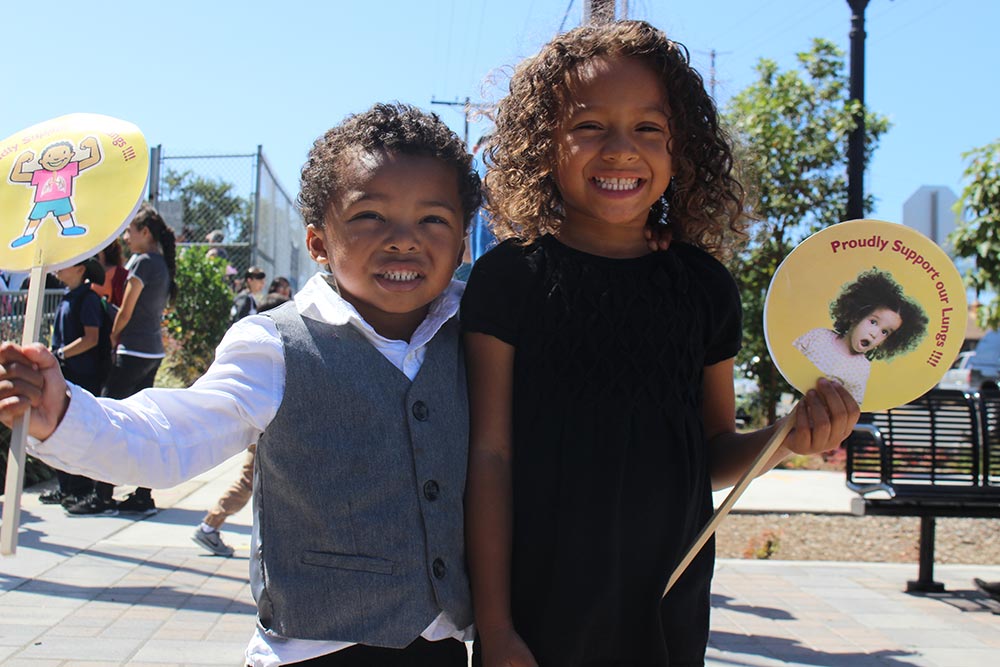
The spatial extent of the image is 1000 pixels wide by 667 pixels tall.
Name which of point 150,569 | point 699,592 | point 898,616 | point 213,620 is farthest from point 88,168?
point 898,616

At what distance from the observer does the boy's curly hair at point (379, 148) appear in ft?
5.80

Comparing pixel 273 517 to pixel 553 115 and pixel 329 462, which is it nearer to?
pixel 329 462

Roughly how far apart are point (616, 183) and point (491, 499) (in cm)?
59

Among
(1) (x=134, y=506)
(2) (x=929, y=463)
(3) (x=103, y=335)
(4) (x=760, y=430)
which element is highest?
(4) (x=760, y=430)

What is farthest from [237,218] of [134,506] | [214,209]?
[134,506]

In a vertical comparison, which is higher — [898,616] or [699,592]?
[699,592]

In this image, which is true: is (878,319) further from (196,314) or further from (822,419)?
(196,314)

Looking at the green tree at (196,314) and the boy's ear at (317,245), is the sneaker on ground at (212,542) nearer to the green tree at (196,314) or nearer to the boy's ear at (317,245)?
the boy's ear at (317,245)

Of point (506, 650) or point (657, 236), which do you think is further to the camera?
point (657, 236)

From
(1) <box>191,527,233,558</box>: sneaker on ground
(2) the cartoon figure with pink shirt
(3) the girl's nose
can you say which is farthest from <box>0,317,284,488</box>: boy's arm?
(1) <box>191,527,233,558</box>: sneaker on ground

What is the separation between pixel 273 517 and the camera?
1622mm

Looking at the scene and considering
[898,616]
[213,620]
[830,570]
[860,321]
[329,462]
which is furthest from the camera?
[830,570]

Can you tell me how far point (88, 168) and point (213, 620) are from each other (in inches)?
111

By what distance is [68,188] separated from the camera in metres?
1.62
